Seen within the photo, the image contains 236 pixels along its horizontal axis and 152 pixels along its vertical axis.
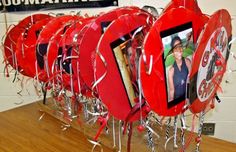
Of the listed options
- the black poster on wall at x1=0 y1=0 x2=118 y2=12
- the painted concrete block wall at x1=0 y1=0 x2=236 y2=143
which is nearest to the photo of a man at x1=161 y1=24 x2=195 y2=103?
the painted concrete block wall at x1=0 y1=0 x2=236 y2=143

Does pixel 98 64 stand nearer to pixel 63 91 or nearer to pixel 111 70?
pixel 111 70

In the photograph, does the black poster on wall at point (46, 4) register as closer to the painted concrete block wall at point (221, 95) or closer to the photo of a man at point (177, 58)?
the painted concrete block wall at point (221, 95)

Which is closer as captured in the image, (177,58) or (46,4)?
(177,58)

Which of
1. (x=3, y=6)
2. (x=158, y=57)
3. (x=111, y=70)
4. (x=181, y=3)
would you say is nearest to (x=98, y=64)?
(x=111, y=70)

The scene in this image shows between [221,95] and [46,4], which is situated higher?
[46,4]

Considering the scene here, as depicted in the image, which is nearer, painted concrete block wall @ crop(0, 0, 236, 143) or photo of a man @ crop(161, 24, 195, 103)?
photo of a man @ crop(161, 24, 195, 103)

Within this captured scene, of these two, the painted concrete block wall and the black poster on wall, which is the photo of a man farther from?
the black poster on wall

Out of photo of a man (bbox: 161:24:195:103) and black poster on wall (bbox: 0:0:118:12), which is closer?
photo of a man (bbox: 161:24:195:103)

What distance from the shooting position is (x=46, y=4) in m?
1.71

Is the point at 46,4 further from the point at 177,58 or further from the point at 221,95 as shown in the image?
the point at 177,58

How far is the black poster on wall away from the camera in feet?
5.44

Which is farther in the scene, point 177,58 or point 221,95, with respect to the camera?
point 221,95

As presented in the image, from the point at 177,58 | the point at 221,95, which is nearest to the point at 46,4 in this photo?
the point at 221,95

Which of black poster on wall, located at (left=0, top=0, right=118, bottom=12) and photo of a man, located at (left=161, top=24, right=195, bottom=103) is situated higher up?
black poster on wall, located at (left=0, top=0, right=118, bottom=12)
